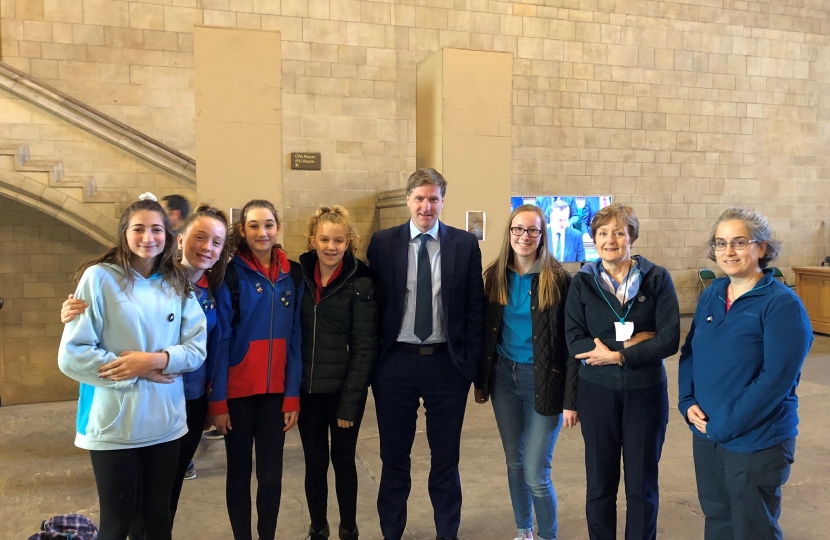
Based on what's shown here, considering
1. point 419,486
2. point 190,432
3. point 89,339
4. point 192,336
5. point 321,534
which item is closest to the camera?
point 89,339

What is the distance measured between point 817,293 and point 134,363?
9.46 metres

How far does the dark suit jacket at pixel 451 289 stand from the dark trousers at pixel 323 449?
12.4 inches

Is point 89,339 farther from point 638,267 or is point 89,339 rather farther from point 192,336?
point 638,267

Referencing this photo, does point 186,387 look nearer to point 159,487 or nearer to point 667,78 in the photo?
point 159,487

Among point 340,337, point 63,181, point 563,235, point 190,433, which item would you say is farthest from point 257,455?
point 563,235

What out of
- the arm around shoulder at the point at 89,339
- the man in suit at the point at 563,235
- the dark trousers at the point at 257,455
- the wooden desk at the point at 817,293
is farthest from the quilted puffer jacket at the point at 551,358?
the wooden desk at the point at 817,293

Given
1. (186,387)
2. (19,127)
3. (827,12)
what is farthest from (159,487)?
(827,12)

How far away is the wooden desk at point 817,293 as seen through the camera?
8.58 metres

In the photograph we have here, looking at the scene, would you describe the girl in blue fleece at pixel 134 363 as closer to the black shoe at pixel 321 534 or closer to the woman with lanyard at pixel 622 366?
the black shoe at pixel 321 534

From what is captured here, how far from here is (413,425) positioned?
2.73 meters

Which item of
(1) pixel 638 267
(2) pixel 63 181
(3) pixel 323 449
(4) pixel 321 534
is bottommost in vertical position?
(4) pixel 321 534

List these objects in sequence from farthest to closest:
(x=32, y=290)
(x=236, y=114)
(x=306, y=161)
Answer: (x=306, y=161)
(x=32, y=290)
(x=236, y=114)

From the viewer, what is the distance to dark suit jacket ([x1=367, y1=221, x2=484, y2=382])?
8.62 ft

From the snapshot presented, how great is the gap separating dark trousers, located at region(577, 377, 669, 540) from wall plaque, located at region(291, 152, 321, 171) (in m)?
5.76
